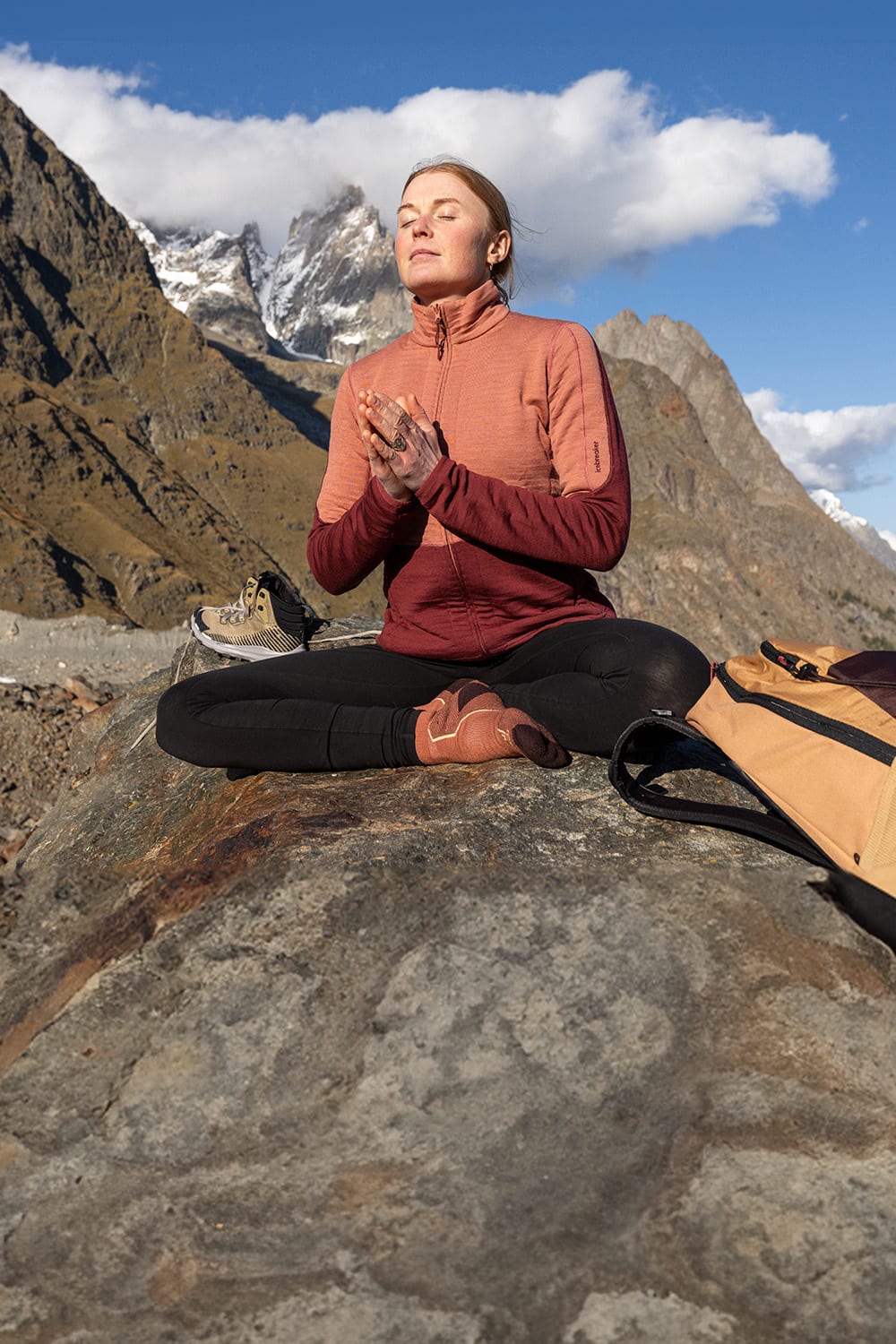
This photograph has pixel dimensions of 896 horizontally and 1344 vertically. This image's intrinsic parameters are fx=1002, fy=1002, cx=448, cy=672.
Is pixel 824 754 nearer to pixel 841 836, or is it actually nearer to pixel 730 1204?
pixel 841 836

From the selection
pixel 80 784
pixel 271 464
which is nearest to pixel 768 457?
pixel 271 464

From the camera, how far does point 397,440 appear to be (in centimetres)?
414

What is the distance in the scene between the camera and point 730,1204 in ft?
8.01

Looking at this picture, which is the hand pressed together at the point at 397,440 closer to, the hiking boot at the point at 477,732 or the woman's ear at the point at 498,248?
the hiking boot at the point at 477,732

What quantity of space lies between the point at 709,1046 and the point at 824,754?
1025 mm

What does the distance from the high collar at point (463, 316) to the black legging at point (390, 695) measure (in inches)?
62.1

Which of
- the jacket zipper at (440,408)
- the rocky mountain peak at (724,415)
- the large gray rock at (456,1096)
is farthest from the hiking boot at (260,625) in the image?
the rocky mountain peak at (724,415)

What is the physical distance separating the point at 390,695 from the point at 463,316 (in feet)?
6.26

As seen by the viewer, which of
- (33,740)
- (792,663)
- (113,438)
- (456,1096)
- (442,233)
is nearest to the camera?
(456,1096)

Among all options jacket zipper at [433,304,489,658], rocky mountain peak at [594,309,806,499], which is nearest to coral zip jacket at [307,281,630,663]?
jacket zipper at [433,304,489,658]

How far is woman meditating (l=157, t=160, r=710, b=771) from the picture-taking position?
4250 millimetres

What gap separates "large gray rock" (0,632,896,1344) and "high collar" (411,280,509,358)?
245 centimetres

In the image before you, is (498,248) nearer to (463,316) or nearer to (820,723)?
(463,316)

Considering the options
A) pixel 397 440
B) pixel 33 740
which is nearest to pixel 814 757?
pixel 397 440
